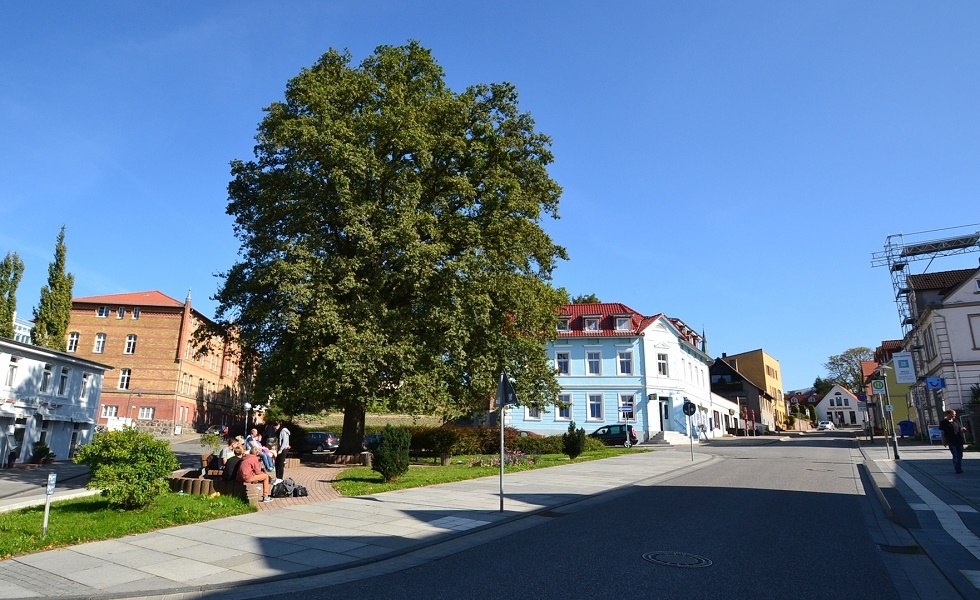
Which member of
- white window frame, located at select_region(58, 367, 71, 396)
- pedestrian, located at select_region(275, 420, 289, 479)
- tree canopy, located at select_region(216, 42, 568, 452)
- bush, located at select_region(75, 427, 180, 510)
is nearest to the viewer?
bush, located at select_region(75, 427, 180, 510)

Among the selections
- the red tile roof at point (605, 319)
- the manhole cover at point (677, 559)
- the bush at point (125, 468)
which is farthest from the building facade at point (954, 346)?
the bush at point (125, 468)

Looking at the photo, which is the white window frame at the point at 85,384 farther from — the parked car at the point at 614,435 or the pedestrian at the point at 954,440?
the pedestrian at the point at 954,440

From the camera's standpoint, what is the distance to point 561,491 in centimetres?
1498

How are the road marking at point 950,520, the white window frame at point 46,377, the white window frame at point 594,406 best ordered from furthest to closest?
the white window frame at point 594,406 < the white window frame at point 46,377 < the road marking at point 950,520

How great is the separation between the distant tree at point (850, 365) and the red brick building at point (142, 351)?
91.7 m

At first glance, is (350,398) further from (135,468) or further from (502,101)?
(502,101)

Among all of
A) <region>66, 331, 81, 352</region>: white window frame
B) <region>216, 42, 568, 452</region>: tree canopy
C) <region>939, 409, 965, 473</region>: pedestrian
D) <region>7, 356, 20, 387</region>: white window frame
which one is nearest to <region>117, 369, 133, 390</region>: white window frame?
<region>66, 331, 81, 352</region>: white window frame

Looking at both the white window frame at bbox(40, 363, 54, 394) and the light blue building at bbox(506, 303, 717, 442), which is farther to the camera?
the light blue building at bbox(506, 303, 717, 442)

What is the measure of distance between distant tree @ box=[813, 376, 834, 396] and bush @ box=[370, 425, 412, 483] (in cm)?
13403

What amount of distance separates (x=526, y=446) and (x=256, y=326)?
13271 mm

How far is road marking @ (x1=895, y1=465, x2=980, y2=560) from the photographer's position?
8.42 m

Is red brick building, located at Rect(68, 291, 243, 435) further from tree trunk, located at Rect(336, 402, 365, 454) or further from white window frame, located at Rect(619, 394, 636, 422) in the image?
tree trunk, located at Rect(336, 402, 365, 454)

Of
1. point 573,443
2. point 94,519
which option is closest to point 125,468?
point 94,519

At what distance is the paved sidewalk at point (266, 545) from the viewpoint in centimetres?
686
